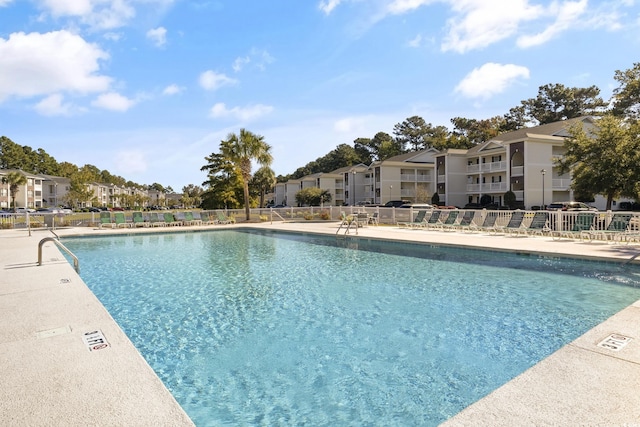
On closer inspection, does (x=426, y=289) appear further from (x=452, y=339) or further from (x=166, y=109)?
(x=166, y=109)

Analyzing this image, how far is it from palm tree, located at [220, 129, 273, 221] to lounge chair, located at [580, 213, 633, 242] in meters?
22.4

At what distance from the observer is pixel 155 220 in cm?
2603

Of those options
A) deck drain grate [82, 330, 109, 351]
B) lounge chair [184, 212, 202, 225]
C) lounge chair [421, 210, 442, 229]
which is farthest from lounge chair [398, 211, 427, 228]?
deck drain grate [82, 330, 109, 351]

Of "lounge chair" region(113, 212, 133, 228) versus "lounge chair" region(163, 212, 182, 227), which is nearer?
"lounge chair" region(113, 212, 133, 228)

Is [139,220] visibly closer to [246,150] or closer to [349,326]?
[246,150]

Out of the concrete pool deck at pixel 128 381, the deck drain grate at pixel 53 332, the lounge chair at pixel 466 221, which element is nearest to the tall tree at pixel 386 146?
the lounge chair at pixel 466 221

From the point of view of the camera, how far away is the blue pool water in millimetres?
3887

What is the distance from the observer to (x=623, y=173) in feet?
64.0

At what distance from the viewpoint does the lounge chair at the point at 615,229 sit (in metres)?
13.5

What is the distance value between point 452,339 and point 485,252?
334 inches

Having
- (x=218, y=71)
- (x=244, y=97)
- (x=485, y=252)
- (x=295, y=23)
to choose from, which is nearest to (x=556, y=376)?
(x=485, y=252)

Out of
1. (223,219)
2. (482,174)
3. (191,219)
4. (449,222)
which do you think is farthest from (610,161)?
(191,219)

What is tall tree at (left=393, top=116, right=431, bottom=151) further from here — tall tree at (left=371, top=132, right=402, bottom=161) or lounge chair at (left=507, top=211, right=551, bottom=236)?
lounge chair at (left=507, top=211, right=551, bottom=236)

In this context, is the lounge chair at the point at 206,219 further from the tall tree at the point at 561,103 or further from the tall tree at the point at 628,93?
the tall tree at the point at 561,103
